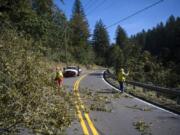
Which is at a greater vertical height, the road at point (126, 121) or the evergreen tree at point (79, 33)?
the evergreen tree at point (79, 33)

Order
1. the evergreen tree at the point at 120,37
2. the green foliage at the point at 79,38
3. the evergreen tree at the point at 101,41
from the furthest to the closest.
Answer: the evergreen tree at the point at 120,37 → the evergreen tree at the point at 101,41 → the green foliage at the point at 79,38

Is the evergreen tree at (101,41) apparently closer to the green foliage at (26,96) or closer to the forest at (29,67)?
the forest at (29,67)

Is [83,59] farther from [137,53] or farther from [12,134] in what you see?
[12,134]

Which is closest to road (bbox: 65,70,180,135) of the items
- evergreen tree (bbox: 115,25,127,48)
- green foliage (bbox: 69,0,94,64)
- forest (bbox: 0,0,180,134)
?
forest (bbox: 0,0,180,134)

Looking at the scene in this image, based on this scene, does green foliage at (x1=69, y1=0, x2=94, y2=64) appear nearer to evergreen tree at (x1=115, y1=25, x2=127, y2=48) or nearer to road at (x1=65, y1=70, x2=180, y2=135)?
evergreen tree at (x1=115, y1=25, x2=127, y2=48)

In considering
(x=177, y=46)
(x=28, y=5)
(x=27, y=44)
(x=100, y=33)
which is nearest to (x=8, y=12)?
(x=28, y=5)

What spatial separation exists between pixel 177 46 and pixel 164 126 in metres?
88.7

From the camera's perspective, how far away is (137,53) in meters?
55.4

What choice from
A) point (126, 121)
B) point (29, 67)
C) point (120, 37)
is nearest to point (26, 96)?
point (29, 67)

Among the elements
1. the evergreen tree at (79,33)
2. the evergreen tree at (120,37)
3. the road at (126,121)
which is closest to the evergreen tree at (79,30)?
the evergreen tree at (79,33)

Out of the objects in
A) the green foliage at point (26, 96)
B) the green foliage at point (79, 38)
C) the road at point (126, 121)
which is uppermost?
the green foliage at point (79, 38)

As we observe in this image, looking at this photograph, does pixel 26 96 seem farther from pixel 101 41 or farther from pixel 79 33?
pixel 101 41

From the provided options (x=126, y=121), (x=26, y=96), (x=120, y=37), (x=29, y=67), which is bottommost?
(x=126, y=121)

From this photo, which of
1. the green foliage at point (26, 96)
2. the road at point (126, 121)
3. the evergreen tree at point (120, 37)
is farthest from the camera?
the evergreen tree at point (120, 37)
